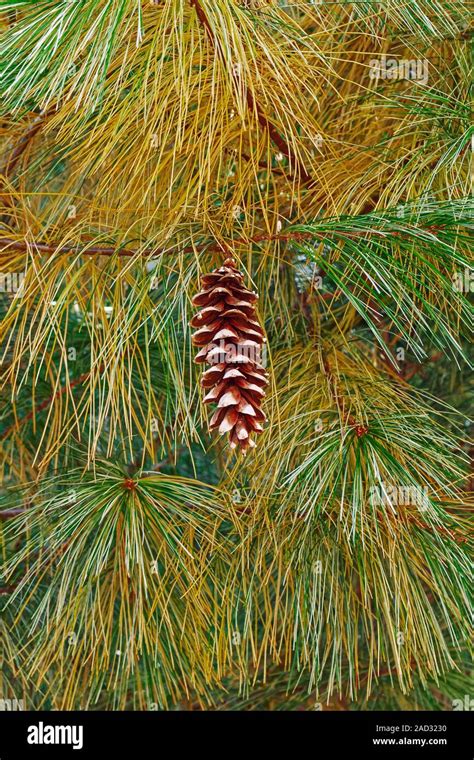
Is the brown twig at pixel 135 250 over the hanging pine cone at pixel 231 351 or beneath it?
over

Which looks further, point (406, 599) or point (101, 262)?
point (101, 262)

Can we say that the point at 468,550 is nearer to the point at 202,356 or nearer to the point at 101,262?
the point at 202,356

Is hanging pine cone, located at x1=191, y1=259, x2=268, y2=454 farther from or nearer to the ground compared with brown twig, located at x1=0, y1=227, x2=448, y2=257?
Answer: nearer to the ground

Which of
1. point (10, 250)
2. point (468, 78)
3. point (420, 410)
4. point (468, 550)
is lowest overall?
point (468, 550)
